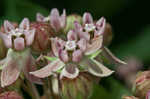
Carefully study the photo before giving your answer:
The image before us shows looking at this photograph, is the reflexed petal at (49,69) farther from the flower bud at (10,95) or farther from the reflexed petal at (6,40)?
the reflexed petal at (6,40)

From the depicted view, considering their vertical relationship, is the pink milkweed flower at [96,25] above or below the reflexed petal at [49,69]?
above

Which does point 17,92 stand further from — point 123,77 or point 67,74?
point 123,77

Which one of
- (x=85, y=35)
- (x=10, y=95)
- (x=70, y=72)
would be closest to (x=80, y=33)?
(x=85, y=35)

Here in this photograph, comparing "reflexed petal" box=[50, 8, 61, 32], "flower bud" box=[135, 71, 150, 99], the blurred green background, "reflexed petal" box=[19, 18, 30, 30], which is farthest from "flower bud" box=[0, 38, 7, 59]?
the blurred green background

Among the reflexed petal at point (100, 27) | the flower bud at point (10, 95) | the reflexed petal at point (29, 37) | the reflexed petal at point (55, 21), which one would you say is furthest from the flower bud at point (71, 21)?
the flower bud at point (10, 95)

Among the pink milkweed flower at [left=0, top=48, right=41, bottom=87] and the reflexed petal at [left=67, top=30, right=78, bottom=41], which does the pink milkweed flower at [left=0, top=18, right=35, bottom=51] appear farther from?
the reflexed petal at [left=67, top=30, right=78, bottom=41]

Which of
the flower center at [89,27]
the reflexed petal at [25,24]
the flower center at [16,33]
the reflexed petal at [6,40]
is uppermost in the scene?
the reflexed petal at [25,24]

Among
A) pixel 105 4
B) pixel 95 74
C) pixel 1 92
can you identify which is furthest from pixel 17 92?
pixel 105 4
